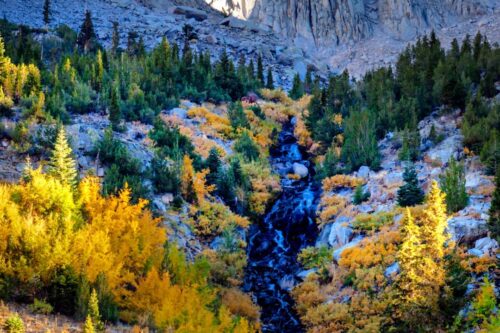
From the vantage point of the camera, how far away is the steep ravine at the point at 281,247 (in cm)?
2092

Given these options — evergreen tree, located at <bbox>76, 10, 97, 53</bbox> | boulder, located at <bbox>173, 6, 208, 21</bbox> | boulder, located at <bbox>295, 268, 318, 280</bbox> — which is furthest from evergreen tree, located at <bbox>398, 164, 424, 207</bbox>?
boulder, located at <bbox>173, 6, 208, 21</bbox>

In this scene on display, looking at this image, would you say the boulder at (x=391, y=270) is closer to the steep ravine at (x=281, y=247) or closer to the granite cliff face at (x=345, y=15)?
the steep ravine at (x=281, y=247)

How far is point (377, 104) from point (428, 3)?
6343 centimetres

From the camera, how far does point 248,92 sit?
49.1 m

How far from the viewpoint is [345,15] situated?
9219 cm

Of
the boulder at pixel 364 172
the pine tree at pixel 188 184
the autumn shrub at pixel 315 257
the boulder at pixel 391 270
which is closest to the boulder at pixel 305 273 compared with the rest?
the autumn shrub at pixel 315 257

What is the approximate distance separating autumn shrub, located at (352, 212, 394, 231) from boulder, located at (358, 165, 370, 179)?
19.2ft

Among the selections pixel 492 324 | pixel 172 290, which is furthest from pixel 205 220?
pixel 492 324

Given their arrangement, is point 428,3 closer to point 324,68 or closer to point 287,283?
point 324,68

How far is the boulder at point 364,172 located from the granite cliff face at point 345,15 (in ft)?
213

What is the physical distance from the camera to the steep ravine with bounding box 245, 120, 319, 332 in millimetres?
20922

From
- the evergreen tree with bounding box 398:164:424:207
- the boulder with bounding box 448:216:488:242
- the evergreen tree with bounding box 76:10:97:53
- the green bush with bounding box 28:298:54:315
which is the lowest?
the green bush with bounding box 28:298:54:315

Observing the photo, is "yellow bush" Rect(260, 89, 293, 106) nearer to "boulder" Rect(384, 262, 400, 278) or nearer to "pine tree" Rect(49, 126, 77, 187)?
"boulder" Rect(384, 262, 400, 278)

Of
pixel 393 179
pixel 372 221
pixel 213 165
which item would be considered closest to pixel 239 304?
pixel 372 221
